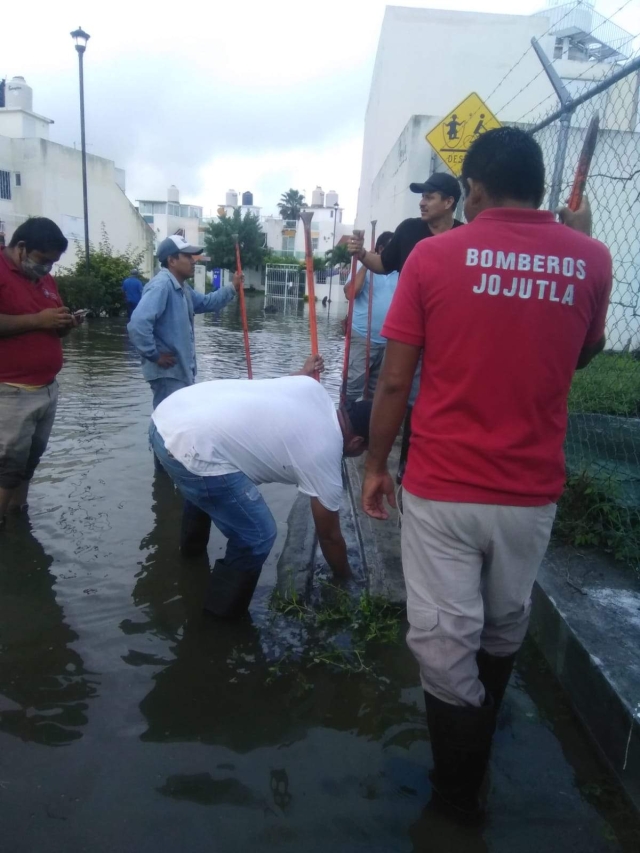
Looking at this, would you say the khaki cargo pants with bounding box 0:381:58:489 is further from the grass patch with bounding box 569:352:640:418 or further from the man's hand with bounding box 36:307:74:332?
the grass patch with bounding box 569:352:640:418

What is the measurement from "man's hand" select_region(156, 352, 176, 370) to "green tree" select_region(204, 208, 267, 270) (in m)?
44.6

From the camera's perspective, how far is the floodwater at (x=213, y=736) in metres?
2.08

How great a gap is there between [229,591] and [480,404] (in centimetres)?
169

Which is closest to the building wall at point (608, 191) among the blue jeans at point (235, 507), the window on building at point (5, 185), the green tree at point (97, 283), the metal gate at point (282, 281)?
the blue jeans at point (235, 507)

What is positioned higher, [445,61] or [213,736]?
[445,61]

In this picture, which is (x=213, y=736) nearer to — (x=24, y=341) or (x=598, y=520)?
(x=598, y=520)

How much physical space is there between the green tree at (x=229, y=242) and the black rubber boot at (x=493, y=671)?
47523mm

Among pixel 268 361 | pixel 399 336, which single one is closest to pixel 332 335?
pixel 268 361

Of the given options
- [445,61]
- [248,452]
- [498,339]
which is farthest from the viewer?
[445,61]

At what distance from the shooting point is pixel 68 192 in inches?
1021

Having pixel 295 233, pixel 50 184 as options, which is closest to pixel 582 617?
pixel 50 184

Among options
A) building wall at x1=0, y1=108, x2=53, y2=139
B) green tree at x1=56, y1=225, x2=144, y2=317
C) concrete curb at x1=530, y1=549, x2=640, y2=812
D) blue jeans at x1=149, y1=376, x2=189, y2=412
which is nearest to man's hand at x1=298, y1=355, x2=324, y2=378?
concrete curb at x1=530, y1=549, x2=640, y2=812

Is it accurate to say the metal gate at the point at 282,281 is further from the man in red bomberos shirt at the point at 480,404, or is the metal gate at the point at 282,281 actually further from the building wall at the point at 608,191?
the man in red bomberos shirt at the point at 480,404

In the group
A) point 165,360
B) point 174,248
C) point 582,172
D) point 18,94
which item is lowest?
point 165,360
